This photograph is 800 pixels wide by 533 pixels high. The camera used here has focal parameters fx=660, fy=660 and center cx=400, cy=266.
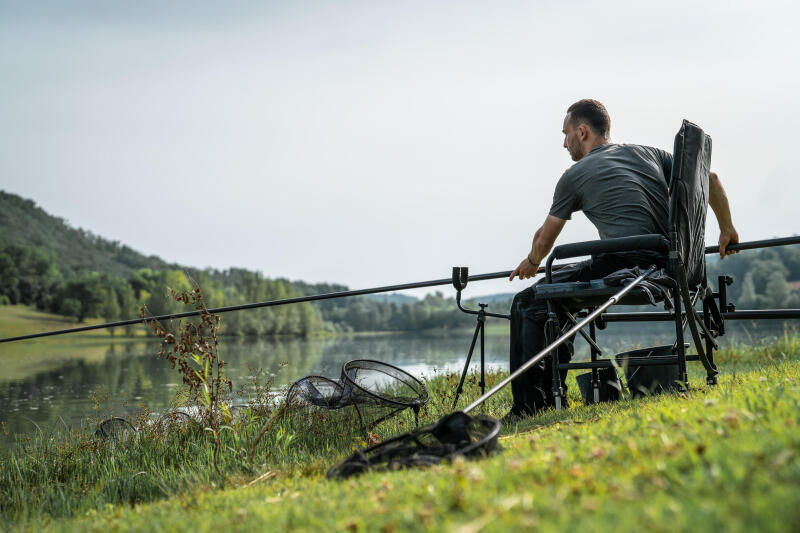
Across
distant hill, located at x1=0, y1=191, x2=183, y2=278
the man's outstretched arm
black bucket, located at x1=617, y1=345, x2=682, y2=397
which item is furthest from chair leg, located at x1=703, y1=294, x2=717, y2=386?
distant hill, located at x1=0, y1=191, x2=183, y2=278

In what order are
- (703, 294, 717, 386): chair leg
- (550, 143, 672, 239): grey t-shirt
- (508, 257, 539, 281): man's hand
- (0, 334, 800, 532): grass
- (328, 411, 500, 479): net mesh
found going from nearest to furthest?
1. (0, 334, 800, 532): grass
2. (328, 411, 500, 479): net mesh
3. (703, 294, 717, 386): chair leg
4. (550, 143, 672, 239): grey t-shirt
5. (508, 257, 539, 281): man's hand

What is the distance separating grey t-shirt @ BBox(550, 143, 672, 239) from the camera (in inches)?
145

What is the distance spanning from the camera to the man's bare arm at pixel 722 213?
13.5ft

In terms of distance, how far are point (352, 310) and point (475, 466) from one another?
55731mm

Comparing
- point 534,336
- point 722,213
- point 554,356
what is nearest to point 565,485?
point 554,356

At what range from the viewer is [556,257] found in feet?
11.2

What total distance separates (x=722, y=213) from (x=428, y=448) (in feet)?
9.63

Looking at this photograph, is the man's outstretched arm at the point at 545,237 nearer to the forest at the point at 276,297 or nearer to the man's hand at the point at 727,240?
the man's hand at the point at 727,240

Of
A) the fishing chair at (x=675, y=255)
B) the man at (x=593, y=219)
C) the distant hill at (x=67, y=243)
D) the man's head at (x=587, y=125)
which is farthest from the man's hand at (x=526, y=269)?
the distant hill at (x=67, y=243)

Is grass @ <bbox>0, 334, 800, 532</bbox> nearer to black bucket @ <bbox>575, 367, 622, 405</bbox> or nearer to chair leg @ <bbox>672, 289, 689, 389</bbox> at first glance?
chair leg @ <bbox>672, 289, 689, 389</bbox>

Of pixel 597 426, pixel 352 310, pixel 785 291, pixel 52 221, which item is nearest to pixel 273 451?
pixel 597 426

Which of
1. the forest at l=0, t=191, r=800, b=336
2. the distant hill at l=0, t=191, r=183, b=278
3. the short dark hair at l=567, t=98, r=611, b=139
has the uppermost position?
the distant hill at l=0, t=191, r=183, b=278

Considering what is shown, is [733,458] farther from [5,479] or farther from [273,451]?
[5,479]

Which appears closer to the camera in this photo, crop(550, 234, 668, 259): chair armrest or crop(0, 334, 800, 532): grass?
crop(0, 334, 800, 532): grass
